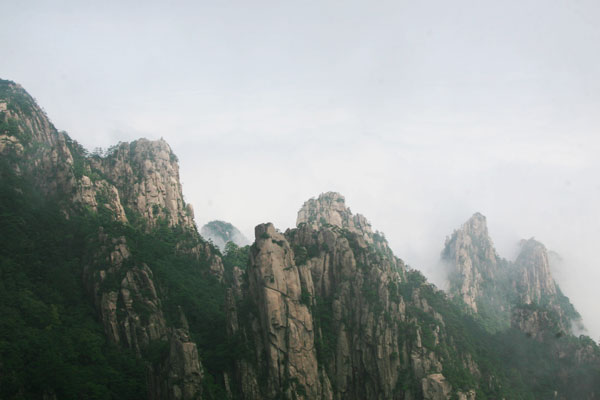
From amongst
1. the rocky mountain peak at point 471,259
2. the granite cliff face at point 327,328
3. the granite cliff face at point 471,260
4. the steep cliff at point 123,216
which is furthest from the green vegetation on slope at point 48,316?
the rocky mountain peak at point 471,259

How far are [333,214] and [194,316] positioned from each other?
6426 cm

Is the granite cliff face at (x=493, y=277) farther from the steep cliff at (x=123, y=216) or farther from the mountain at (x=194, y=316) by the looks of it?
the steep cliff at (x=123, y=216)

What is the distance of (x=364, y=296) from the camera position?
75.8 metres

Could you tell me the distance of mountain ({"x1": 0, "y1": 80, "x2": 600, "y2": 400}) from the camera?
2309 inches

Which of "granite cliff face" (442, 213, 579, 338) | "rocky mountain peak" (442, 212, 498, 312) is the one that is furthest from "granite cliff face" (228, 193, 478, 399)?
"rocky mountain peak" (442, 212, 498, 312)

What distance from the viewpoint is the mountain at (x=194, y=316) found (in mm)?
Answer: 58656

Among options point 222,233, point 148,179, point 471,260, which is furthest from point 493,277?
point 148,179

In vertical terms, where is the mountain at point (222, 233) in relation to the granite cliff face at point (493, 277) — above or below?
above

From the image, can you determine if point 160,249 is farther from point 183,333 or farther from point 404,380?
point 404,380

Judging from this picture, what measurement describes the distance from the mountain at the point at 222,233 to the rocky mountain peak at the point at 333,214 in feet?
177

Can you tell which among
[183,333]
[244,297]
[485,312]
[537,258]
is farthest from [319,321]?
[537,258]

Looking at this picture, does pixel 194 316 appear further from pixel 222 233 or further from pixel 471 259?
pixel 471 259

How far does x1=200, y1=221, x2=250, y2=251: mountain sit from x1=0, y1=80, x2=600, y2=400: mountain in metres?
80.0

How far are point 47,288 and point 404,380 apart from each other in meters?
50.4
